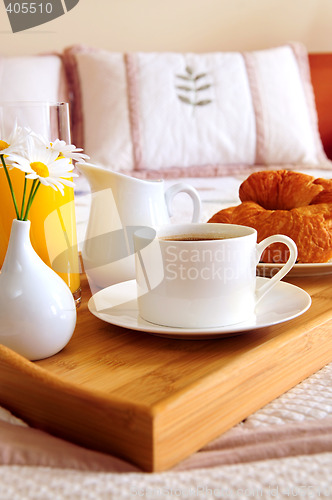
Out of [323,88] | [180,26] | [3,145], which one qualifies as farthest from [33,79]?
[3,145]

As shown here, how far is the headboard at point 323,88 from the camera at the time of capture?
2.62 meters

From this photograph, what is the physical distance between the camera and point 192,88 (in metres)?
2.17

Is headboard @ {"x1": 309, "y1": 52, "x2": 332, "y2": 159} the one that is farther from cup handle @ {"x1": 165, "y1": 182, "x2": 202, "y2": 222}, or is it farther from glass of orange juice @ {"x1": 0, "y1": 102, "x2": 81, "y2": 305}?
glass of orange juice @ {"x1": 0, "y1": 102, "x2": 81, "y2": 305}

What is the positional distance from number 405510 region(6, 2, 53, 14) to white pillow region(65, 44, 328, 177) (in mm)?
270

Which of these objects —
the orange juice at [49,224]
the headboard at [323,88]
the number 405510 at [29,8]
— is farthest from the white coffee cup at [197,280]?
the headboard at [323,88]

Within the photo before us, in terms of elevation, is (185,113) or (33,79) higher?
(33,79)

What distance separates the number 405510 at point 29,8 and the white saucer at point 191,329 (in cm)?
191

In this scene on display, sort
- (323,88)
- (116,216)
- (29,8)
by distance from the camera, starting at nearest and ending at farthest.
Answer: (116,216) → (29,8) → (323,88)

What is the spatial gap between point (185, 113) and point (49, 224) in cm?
152

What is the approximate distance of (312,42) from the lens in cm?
286

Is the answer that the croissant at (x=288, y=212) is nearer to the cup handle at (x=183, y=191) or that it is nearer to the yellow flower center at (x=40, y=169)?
the cup handle at (x=183, y=191)

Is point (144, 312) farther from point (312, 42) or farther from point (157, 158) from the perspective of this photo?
point (312, 42)

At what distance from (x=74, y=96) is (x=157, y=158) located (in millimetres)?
395

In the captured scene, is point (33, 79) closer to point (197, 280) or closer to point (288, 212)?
point (288, 212)
